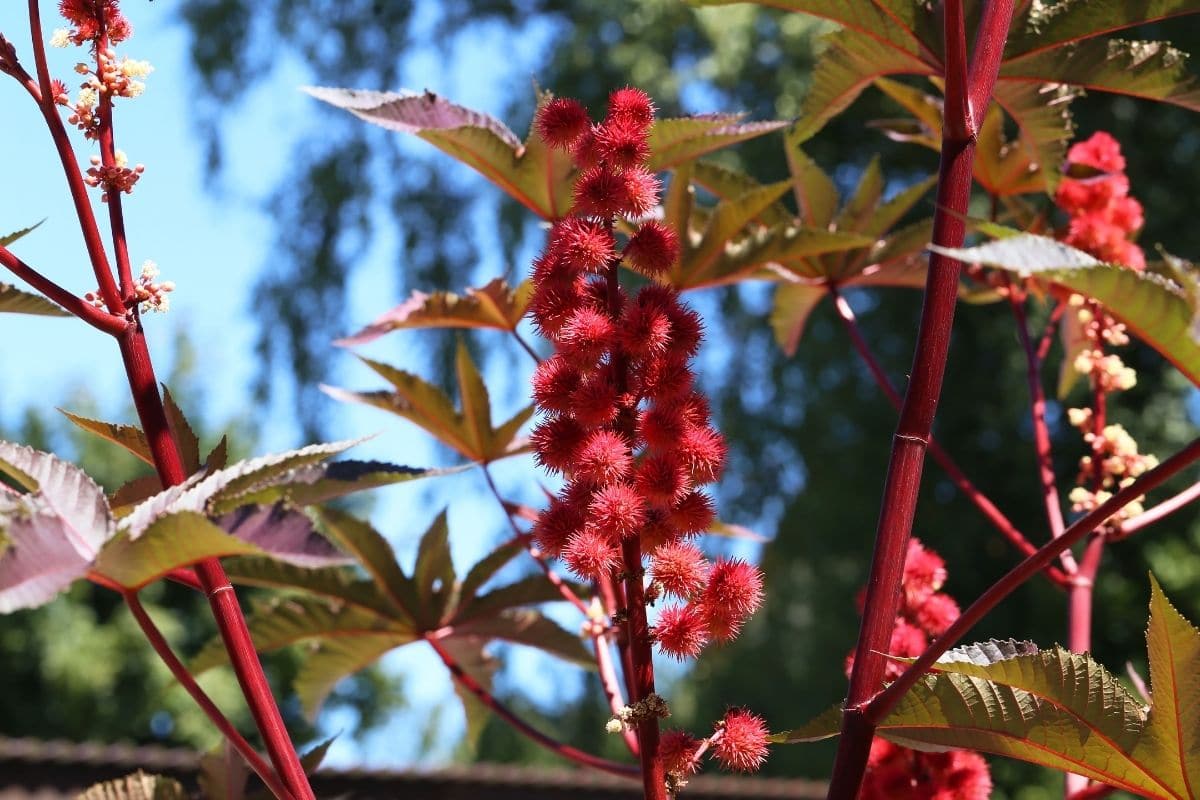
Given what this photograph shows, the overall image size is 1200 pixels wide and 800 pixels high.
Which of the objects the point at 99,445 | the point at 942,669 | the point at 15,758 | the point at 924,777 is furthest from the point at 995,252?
the point at 99,445

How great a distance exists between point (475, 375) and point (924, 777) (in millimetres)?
678

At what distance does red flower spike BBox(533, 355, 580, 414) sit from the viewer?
78 cm

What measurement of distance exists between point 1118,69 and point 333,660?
1.02 m

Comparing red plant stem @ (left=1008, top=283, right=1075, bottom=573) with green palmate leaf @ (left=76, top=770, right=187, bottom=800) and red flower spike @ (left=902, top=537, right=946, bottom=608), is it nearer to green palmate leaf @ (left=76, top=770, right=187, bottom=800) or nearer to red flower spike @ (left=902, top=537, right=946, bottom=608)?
red flower spike @ (left=902, top=537, right=946, bottom=608)

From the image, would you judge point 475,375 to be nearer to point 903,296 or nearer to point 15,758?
point 15,758

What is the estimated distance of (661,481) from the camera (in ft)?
2.46

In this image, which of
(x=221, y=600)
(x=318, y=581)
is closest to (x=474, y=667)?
(x=318, y=581)

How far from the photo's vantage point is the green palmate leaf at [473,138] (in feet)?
3.64

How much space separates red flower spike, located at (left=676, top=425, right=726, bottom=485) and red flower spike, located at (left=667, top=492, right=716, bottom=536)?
12mm

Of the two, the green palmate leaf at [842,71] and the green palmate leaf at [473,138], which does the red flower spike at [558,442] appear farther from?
the green palmate leaf at [842,71]

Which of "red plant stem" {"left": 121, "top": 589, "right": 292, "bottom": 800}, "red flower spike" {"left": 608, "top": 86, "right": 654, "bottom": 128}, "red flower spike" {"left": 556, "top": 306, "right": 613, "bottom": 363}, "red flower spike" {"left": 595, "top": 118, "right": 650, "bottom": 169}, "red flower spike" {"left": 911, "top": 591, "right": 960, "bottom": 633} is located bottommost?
"red plant stem" {"left": 121, "top": 589, "right": 292, "bottom": 800}

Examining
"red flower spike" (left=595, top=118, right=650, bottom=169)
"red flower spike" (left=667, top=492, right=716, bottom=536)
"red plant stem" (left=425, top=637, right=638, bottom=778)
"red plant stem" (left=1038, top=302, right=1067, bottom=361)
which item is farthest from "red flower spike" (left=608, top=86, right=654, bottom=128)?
"red plant stem" (left=1038, top=302, right=1067, bottom=361)

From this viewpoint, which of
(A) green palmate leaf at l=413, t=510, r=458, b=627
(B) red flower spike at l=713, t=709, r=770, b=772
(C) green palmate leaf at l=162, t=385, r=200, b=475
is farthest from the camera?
(A) green palmate leaf at l=413, t=510, r=458, b=627

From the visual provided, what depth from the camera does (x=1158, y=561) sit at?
29.5 feet
